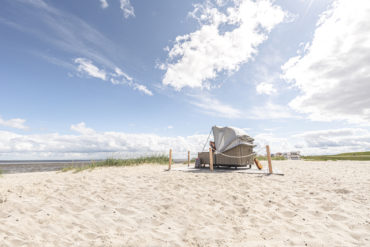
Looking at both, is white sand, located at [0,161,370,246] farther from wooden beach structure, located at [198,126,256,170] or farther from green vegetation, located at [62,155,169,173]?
green vegetation, located at [62,155,169,173]

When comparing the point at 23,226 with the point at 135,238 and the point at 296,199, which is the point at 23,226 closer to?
the point at 135,238

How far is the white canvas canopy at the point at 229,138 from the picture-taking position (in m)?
11.2

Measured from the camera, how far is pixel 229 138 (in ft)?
38.7

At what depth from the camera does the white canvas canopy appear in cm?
1123

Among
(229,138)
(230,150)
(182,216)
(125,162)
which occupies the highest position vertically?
(229,138)

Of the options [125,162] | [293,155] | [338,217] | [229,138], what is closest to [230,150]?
[229,138]

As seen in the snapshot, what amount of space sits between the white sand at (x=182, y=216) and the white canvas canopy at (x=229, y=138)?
546 cm

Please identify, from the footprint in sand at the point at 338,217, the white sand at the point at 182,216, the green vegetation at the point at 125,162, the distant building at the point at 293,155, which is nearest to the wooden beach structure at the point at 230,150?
the white sand at the point at 182,216

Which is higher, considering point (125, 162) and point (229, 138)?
point (229, 138)

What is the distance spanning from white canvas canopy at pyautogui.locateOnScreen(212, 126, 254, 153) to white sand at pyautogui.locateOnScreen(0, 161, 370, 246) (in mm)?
5458

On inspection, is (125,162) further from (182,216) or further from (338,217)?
(338,217)

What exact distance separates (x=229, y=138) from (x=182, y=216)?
28.0ft

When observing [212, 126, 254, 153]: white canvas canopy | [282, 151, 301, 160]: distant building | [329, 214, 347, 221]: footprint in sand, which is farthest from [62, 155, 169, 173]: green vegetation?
[282, 151, 301, 160]: distant building

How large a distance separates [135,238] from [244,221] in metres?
2.15
